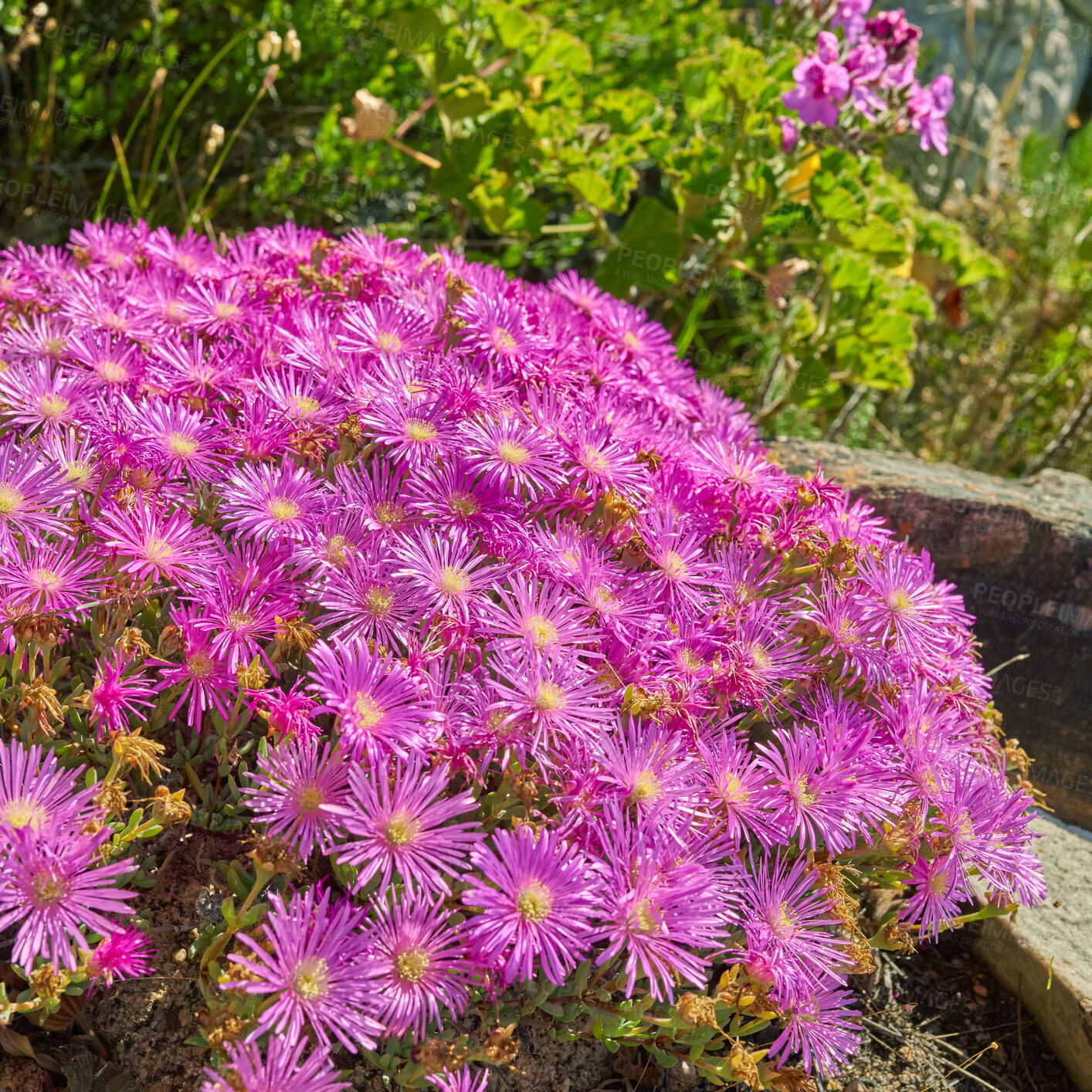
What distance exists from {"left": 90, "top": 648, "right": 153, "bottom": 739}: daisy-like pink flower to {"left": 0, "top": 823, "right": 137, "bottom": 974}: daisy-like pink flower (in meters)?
0.17

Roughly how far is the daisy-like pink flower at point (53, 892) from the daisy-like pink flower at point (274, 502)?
18.3 inches

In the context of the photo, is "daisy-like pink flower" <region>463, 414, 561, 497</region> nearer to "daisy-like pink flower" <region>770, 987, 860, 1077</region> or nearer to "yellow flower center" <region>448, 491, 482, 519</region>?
"yellow flower center" <region>448, 491, 482, 519</region>

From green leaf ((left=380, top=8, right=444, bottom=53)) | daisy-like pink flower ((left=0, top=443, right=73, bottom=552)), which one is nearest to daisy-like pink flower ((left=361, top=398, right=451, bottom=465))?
daisy-like pink flower ((left=0, top=443, right=73, bottom=552))

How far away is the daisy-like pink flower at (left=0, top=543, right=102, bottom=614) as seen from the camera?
130cm

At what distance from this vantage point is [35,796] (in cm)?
116

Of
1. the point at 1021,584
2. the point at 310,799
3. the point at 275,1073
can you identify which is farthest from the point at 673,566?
the point at 1021,584

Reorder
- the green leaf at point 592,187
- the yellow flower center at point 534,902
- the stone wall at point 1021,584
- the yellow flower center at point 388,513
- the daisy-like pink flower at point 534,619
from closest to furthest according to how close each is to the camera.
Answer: the yellow flower center at point 534,902 < the daisy-like pink flower at point 534,619 < the yellow flower center at point 388,513 < the stone wall at point 1021,584 < the green leaf at point 592,187

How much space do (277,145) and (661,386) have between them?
2.62 metres

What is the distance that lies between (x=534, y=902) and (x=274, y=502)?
678 mm

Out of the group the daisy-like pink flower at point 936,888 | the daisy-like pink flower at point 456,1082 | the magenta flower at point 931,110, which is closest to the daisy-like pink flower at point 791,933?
the daisy-like pink flower at point 936,888

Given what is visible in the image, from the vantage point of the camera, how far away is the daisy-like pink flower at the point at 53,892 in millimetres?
1068

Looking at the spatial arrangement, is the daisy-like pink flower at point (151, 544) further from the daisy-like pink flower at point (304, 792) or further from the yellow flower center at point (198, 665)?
the daisy-like pink flower at point (304, 792)

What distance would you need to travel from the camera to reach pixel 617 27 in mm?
4402

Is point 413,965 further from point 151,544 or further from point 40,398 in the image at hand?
point 40,398
